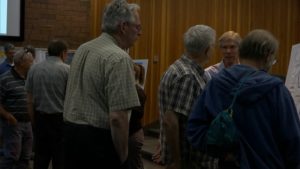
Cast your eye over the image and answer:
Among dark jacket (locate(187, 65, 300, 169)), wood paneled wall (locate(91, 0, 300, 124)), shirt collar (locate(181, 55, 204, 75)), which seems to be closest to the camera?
dark jacket (locate(187, 65, 300, 169))

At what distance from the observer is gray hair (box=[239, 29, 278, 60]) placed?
2.12 m

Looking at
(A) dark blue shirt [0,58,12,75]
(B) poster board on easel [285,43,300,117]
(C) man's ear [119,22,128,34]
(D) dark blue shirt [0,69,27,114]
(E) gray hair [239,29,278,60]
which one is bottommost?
(D) dark blue shirt [0,69,27,114]

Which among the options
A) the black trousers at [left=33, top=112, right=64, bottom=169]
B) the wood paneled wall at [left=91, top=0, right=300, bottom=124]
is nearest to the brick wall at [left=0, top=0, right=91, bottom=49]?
the wood paneled wall at [left=91, top=0, right=300, bottom=124]

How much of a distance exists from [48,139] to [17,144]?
0.68 metres

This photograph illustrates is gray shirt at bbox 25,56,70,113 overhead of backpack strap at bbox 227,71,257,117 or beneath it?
beneath

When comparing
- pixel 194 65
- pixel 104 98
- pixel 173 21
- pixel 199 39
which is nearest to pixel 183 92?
pixel 194 65

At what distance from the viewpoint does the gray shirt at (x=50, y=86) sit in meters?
4.29

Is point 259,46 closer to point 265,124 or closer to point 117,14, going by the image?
point 265,124

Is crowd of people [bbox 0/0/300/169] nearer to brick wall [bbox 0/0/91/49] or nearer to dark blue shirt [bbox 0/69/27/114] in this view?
dark blue shirt [bbox 0/69/27/114]

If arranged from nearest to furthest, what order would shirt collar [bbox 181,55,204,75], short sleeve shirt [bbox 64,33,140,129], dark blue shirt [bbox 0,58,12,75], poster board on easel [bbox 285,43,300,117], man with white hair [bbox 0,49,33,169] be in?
short sleeve shirt [bbox 64,33,140,129] → shirt collar [bbox 181,55,204,75] → poster board on easel [bbox 285,43,300,117] → man with white hair [bbox 0,49,33,169] → dark blue shirt [bbox 0,58,12,75]

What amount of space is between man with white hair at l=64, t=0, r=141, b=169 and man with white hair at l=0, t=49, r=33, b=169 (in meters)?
2.54

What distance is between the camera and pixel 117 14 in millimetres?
2441

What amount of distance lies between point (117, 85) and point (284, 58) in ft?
27.1

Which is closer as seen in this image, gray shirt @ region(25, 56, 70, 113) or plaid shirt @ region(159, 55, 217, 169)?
plaid shirt @ region(159, 55, 217, 169)
